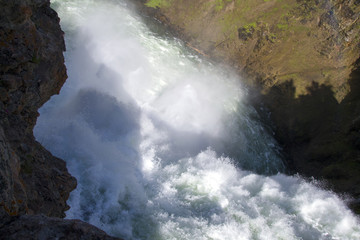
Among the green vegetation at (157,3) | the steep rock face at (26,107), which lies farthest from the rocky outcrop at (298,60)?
the steep rock face at (26,107)

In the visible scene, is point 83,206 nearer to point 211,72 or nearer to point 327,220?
point 327,220

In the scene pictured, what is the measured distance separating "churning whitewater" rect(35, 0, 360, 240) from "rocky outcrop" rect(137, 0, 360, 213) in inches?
69.8

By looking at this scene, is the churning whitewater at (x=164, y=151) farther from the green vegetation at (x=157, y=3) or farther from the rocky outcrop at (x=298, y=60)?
the green vegetation at (x=157, y=3)

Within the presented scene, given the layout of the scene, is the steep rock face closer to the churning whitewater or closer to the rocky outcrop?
the churning whitewater

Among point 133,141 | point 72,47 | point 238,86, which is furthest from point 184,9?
point 133,141

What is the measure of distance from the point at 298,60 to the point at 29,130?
20.8m

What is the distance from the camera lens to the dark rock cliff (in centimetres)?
398

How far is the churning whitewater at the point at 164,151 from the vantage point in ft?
36.7

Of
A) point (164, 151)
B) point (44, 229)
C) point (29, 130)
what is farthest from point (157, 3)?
point (44, 229)

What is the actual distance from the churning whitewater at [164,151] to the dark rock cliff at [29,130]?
300 cm

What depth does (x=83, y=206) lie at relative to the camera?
9.99m

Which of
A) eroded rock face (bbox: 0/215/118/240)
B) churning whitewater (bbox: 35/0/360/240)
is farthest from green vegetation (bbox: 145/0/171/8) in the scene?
eroded rock face (bbox: 0/215/118/240)

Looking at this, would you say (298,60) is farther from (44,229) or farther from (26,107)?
(44,229)

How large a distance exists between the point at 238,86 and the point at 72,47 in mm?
12616
